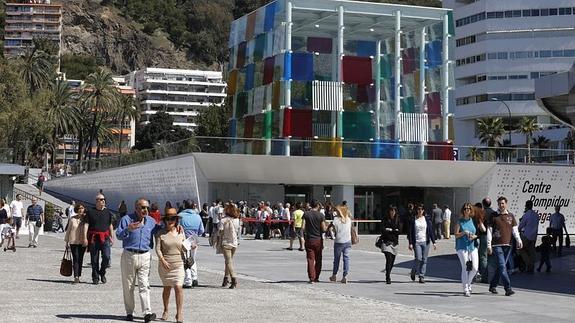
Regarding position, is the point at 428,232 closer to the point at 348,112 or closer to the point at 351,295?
the point at 351,295

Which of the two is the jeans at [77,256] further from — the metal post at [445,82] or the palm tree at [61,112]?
the palm tree at [61,112]

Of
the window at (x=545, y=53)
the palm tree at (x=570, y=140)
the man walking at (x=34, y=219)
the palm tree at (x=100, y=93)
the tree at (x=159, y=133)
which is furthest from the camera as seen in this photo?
the tree at (x=159, y=133)

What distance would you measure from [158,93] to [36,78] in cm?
9357

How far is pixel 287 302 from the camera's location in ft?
53.5

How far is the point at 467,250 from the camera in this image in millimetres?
18031

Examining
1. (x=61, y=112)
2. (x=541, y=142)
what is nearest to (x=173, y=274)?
(x=541, y=142)

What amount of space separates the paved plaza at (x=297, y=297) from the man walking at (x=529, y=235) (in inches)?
23.1

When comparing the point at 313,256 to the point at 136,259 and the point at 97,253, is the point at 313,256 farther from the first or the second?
the point at 136,259

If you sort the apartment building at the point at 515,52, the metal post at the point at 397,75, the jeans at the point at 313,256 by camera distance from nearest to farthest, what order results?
1. the jeans at the point at 313,256
2. the metal post at the point at 397,75
3. the apartment building at the point at 515,52

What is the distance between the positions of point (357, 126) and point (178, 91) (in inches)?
5443

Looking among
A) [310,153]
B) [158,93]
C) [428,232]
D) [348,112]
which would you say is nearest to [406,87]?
[348,112]

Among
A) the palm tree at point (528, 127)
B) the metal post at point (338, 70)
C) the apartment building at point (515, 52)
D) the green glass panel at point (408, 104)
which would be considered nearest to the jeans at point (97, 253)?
the metal post at point (338, 70)

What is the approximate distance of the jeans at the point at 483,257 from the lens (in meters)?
18.8

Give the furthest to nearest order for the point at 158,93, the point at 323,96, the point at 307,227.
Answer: the point at 158,93
the point at 323,96
the point at 307,227
